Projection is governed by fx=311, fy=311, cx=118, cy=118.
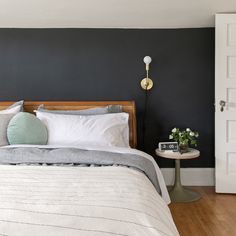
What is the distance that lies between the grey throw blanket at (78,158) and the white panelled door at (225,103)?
56.3 inches

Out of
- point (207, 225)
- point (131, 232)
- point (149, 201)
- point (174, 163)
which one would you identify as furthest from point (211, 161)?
point (131, 232)

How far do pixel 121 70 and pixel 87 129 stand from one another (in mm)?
1096

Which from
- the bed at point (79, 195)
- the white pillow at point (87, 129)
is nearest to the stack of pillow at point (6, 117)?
the white pillow at point (87, 129)

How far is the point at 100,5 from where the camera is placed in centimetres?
337

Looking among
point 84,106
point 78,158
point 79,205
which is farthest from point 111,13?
point 79,205

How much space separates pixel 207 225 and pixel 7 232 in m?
2.07

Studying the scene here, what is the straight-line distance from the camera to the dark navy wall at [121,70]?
3.86 m

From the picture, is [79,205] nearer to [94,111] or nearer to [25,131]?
[25,131]

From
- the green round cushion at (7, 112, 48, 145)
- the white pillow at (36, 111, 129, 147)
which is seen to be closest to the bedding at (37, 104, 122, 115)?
the white pillow at (36, 111, 129, 147)

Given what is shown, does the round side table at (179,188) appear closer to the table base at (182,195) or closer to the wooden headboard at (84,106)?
the table base at (182,195)

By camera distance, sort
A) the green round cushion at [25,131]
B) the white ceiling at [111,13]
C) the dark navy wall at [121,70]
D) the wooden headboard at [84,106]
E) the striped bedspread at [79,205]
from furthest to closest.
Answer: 1. the dark navy wall at [121,70]
2. the wooden headboard at [84,106]
3. the white ceiling at [111,13]
4. the green round cushion at [25,131]
5. the striped bedspread at [79,205]

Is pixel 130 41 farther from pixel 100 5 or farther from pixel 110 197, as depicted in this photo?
pixel 110 197

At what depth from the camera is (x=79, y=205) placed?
1395 mm

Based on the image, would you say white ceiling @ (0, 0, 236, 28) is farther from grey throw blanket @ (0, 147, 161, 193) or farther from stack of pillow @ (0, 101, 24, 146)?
grey throw blanket @ (0, 147, 161, 193)
